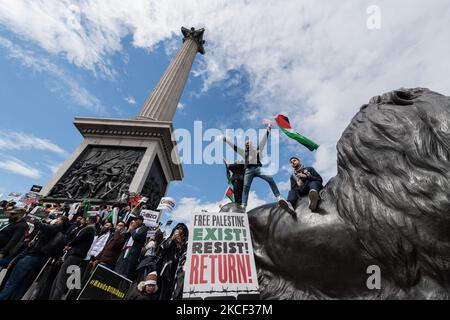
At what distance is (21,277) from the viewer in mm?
4559

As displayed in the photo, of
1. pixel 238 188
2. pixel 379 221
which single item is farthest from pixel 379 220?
pixel 238 188

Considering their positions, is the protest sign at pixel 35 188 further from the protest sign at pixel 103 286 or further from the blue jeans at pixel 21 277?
the protest sign at pixel 103 286

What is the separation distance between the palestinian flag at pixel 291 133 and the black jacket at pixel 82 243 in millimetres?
4906

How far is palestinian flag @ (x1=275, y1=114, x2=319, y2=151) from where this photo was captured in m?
4.59

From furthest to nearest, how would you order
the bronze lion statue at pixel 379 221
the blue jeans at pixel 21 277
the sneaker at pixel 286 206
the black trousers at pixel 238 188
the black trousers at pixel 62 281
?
the black trousers at pixel 238 188
the black trousers at pixel 62 281
the blue jeans at pixel 21 277
the sneaker at pixel 286 206
the bronze lion statue at pixel 379 221

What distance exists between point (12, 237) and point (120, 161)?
23.6 feet

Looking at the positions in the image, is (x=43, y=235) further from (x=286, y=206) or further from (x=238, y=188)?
(x=286, y=206)

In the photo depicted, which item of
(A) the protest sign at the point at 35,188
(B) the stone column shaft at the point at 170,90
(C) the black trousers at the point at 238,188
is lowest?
(C) the black trousers at the point at 238,188

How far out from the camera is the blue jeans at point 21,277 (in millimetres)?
4414

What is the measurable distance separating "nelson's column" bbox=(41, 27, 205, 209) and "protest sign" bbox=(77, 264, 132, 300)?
7.24 meters

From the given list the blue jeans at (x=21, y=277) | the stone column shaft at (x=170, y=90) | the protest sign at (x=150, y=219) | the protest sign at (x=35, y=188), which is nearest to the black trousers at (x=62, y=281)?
the blue jeans at (x=21, y=277)

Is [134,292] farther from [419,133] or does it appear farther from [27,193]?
[27,193]

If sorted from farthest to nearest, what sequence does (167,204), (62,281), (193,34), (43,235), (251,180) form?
(193,34) → (167,204) → (251,180) → (43,235) → (62,281)
